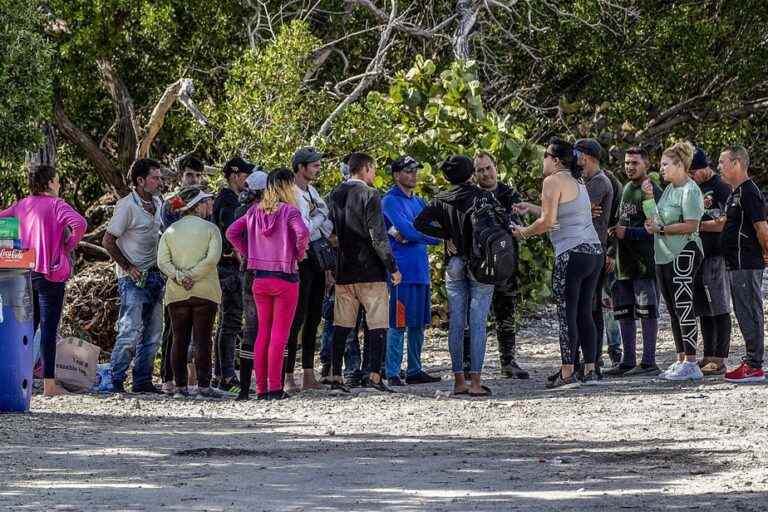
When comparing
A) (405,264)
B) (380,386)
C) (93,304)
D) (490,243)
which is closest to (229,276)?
(405,264)

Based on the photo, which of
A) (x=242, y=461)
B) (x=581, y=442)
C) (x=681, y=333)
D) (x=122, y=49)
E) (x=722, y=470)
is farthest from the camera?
(x=122, y=49)

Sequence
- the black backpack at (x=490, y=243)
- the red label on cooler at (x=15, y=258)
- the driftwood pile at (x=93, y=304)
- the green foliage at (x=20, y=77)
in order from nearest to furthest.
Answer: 1. the red label on cooler at (x=15, y=258)
2. the black backpack at (x=490, y=243)
3. the green foliage at (x=20, y=77)
4. the driftwood pile at (x=93, y=304)

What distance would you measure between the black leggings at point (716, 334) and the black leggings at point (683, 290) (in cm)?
22

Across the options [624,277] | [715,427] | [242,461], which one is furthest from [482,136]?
[242,461]

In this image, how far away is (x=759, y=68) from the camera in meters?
23.8

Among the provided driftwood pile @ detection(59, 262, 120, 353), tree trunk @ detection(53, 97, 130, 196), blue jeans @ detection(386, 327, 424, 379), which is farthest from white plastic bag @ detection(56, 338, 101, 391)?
tree trunk @ detection(53, 97, 130, 196)

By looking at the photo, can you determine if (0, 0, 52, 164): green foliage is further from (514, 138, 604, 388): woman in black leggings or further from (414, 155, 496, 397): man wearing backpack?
(514, 138, 604, 388): woman in black leggings

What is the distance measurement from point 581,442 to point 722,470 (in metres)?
1.39

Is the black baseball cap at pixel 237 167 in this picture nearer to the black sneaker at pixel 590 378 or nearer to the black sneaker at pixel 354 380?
the black sneaker at pixel 354 380

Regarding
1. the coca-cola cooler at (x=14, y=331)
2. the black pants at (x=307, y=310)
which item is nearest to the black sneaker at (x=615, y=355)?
the black pants at (x=307, y=310)

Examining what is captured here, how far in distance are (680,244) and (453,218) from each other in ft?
6.00

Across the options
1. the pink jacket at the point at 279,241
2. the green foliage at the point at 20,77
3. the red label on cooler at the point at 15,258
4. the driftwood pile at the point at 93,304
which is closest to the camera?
the red label on cooler at the point at 15,258

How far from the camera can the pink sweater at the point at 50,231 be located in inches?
468

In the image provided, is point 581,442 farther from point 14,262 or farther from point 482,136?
point 482,136
